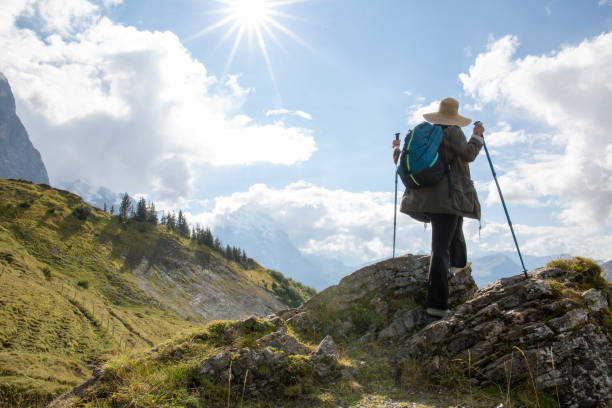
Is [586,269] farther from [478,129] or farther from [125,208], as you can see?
[125,208]

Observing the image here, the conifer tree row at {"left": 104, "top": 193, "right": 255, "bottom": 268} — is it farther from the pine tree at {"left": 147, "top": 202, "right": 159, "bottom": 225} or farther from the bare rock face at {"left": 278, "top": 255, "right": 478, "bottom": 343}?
the bare rock face at {"left": 278, "top": 255, "right": 478, "bottom": 343}

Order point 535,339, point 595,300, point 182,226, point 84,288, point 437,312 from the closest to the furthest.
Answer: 1. point 535,339
2. point 595,300
3. point 437,312
4. point 84,288
5. point 182,226

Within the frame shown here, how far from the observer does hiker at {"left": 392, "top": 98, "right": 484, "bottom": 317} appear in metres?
6.52

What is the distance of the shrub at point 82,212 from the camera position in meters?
111

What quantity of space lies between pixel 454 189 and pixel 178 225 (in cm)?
17493

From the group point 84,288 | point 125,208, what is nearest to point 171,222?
point 125,208

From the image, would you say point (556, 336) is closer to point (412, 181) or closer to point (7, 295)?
point (412, 181)

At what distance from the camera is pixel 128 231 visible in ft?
415

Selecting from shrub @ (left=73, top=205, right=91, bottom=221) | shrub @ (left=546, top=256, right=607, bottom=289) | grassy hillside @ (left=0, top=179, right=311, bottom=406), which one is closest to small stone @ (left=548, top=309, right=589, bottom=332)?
shrub @ (left=546, top=256, right=607, bottom=289)

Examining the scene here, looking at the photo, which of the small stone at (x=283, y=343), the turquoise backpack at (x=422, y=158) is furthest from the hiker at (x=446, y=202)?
the small stone at (x=283, y=343)

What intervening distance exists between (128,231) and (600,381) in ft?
470

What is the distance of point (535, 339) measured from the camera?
202 inches

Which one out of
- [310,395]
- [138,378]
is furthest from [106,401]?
[310,395]

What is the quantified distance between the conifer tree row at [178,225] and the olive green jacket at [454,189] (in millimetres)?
150416
